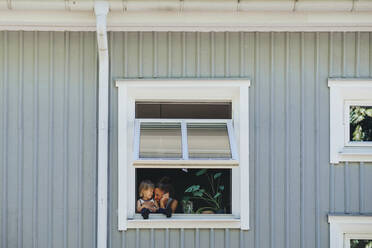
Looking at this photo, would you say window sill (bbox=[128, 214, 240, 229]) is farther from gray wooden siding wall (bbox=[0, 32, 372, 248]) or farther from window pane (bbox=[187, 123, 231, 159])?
window pane (bbox=[187, 123, 231, 159])

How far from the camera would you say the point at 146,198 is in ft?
18.5

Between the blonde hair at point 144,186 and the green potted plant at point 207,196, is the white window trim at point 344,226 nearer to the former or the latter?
the green potted plant at point 207,196

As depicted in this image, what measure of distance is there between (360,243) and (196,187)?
5.47 ft

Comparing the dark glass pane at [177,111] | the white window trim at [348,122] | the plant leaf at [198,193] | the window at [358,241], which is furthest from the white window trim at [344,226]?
the dark glass pane at [177,111]

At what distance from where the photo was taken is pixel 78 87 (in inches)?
217

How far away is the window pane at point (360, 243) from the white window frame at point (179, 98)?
3.42 ft

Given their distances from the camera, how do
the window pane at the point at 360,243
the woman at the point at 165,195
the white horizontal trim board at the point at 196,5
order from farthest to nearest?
the woman at the point at 165,195, the window pane at the point at 360,243, the white horizontal trim board at the point at 196,5

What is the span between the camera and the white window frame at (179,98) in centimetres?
543

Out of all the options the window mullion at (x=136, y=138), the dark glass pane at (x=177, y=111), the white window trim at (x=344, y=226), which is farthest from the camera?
the dark glass pane at (x=177, y=111)

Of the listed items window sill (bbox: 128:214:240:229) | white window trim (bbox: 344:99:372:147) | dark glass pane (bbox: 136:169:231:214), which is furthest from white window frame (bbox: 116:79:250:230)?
white window trim (bbox: 344:99:372:147)

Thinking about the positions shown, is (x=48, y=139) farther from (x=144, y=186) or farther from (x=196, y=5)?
(x=196, y=5)

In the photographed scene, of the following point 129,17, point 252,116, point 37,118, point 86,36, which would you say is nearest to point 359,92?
point 252,116

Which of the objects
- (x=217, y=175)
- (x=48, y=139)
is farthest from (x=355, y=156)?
(x=48, y=139)

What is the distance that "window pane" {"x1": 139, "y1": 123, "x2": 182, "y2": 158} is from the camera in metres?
5.36
